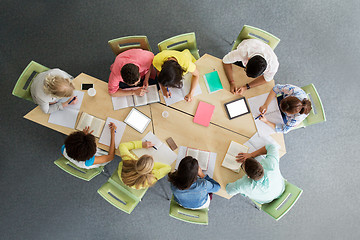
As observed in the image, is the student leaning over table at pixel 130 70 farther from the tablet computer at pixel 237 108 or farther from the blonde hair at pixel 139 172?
the tablet computer at pixel 237 108

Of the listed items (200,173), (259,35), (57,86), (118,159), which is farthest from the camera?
(118,159)

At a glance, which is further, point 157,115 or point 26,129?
point 26,129

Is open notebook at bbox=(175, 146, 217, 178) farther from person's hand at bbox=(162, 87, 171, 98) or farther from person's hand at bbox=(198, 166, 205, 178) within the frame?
person's hand at bbox=(162, 87, 171, 98)

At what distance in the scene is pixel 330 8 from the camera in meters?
3.25

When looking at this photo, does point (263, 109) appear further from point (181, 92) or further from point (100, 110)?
point (100, 110)

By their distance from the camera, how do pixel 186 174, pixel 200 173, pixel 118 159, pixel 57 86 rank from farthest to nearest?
pixel 118 159, pixel 200 173, pixel 57 86, pixel 186 174

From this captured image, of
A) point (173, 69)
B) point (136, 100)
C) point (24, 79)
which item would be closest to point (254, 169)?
point (173, 69)

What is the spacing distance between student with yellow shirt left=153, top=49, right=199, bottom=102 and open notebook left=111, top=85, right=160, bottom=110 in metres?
0.10

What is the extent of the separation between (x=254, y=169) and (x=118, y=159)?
178cm

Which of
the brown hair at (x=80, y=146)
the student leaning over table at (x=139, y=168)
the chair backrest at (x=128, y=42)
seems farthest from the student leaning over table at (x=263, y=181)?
the chair backrest at (x=128, y=42)

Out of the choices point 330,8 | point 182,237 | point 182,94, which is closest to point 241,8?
point 330,8

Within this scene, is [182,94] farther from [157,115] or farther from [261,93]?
[261,93]

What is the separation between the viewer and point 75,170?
7.18 ft

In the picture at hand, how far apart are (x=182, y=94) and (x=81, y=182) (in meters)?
1.80
